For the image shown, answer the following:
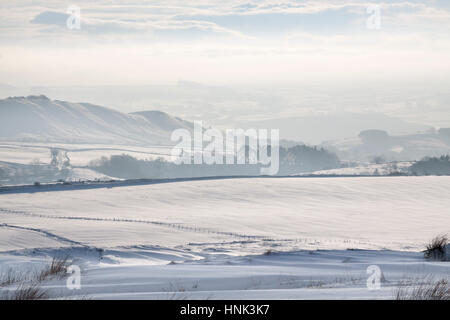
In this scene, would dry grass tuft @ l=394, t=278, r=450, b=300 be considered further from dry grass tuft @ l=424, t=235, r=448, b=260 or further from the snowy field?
dry grass tuft @ l=424, t=235, r=448, b=260

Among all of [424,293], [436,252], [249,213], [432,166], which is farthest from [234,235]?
[432,166]

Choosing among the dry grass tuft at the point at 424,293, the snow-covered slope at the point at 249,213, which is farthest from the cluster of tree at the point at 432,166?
the dry grass tuft at the point at 424,293

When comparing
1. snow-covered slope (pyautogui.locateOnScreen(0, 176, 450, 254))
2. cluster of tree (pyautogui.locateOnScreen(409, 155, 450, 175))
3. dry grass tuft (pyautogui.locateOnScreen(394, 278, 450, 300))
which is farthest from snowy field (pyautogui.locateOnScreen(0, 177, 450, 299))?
cluster of tree (pyautogui.locateOnScreen(409, 155, 450, 175))

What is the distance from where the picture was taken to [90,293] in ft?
30.3

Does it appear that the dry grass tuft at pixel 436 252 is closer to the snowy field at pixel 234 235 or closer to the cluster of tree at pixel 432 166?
the snowy field at pixel 234 235

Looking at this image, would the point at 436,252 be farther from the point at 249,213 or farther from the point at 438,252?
the point at 249,213

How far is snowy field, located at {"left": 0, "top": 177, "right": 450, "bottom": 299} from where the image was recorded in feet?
34.9

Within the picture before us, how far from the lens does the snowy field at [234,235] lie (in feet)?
34.9
